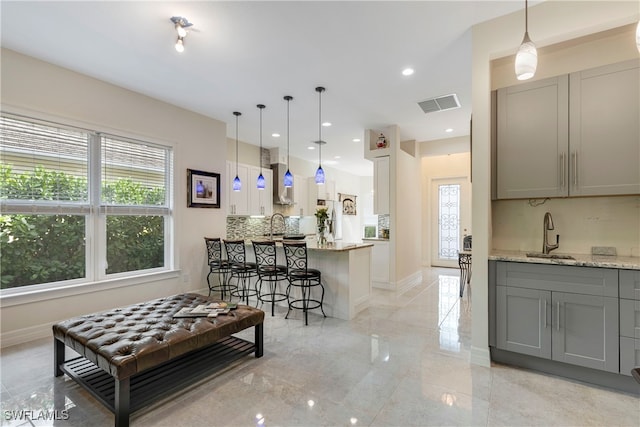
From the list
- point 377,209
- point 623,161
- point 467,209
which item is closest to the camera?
point 623,161

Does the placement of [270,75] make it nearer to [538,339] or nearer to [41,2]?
[41,2]

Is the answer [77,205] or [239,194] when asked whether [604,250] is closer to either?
[239,194]

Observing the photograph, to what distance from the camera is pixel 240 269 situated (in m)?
4.54

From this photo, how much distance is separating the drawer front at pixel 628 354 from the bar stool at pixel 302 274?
2876 mm

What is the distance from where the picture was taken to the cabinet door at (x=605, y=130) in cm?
233

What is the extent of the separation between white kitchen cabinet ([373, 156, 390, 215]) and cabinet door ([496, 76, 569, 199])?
2.75m

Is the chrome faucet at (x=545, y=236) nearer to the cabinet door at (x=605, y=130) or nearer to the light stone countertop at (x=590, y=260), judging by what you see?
the light stone countertop at (x=590, y=260)

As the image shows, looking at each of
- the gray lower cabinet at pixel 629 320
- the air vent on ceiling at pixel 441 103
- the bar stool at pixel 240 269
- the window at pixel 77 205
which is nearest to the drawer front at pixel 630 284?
the gray lower cabinet at pixel 629 320

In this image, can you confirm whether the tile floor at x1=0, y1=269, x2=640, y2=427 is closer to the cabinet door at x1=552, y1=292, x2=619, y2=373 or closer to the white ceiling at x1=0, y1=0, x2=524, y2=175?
the cabinet door at x1=552, y1=292, x2=619, y2=373

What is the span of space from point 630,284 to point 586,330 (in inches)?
18.3

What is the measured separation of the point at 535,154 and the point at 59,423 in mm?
4195

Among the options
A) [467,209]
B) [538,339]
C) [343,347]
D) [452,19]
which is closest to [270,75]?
[452,19]

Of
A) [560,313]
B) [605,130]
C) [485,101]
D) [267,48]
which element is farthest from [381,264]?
[267,48]

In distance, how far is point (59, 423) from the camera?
75.1 inches
